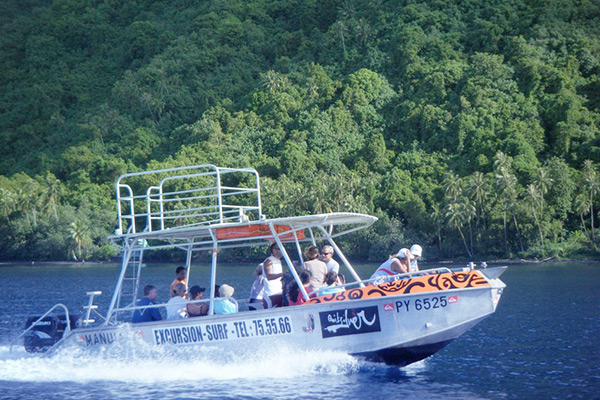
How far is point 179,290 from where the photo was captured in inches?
577

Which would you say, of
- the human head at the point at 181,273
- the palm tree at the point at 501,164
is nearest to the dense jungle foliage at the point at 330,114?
the palm tree at the point at 501,164

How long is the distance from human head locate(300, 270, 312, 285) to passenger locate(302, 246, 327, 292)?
98 mm

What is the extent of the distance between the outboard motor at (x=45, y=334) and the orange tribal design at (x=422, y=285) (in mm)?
5837

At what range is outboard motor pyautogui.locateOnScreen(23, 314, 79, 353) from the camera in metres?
15.3

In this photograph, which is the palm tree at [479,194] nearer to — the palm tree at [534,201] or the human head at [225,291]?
the palm tree at [534,201]

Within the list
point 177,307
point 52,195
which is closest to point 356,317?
point 177,307

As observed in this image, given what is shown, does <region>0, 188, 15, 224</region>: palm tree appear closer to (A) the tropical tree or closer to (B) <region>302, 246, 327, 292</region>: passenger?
(A) the tropical tree

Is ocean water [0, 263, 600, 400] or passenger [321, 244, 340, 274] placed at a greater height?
passenger [321, 244, 340, 274]

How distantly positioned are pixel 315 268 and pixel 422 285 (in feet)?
6.70

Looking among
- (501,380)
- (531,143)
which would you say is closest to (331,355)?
(501,380)

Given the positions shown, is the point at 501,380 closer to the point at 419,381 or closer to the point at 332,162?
the point at 419,381

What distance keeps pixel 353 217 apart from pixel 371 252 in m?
60.9

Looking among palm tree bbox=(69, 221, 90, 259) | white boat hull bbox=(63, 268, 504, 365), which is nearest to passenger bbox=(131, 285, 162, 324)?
white boat hull bbox=(63, 268, 504, 365)

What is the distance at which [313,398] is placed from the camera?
13133 mm
